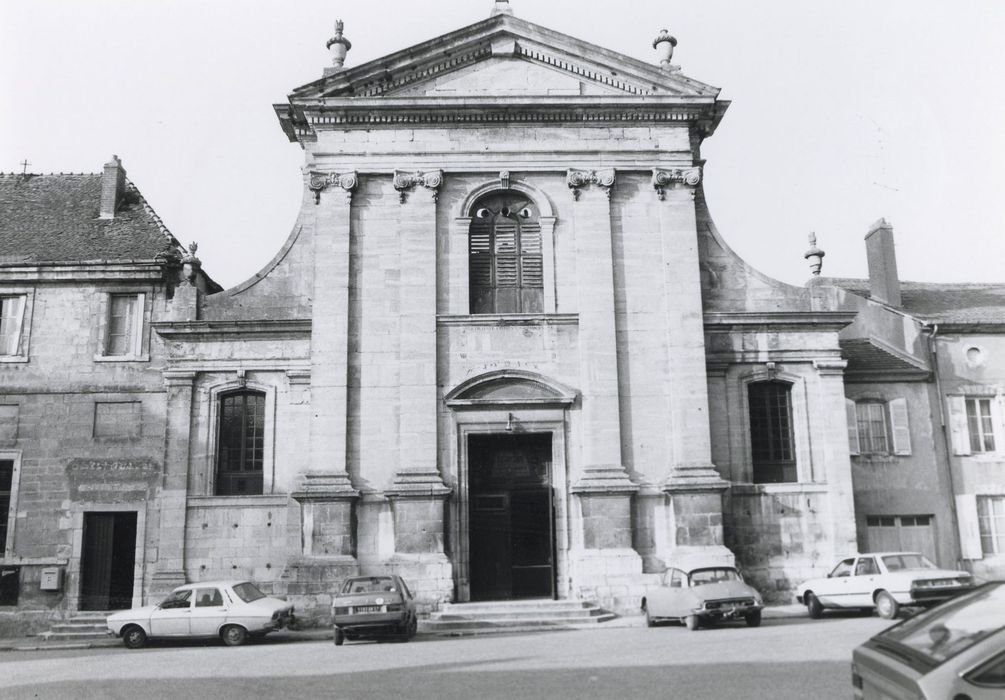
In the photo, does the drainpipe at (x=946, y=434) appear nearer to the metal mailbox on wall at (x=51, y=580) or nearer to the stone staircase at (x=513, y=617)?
the stone staircase at (x=513, y=617)

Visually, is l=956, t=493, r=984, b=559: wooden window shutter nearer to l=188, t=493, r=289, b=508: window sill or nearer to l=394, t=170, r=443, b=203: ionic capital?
l=394, t=170, r=443, b=203: ionic capital

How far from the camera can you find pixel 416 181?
23.0 meters

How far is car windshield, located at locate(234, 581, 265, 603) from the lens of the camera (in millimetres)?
18766

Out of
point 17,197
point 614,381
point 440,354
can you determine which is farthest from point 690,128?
point 17,197

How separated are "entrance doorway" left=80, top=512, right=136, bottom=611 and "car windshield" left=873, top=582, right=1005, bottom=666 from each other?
2061 cm

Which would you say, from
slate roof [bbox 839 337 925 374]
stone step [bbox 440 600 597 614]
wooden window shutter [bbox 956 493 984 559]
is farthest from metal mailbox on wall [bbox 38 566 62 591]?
wooden window shutter [bbox 956 493 984 559]

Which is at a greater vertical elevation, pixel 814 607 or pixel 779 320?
pixel 779 320

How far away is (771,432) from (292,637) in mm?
12122

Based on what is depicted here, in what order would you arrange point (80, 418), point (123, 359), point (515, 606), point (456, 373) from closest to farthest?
point (515, 606)
point (456, 373)
point (80, 418)
point (123, 359)

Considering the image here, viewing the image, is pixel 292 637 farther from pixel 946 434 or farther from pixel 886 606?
pixel 946 434

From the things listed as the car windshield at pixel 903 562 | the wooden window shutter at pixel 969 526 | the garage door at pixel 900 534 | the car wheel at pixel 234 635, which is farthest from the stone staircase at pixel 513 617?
the wooden window shutter at pixel 969 526

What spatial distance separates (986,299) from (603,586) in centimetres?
1700

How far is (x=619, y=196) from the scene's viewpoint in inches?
920

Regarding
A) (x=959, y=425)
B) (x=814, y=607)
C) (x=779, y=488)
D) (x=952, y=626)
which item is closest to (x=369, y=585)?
(x=814, y=607)
